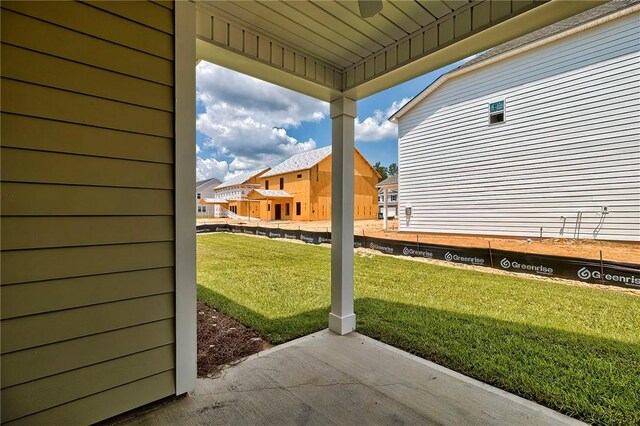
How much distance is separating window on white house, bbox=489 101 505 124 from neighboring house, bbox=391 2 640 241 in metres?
0.03

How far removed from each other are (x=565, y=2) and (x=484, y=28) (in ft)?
1.28

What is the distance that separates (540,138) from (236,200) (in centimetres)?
2147

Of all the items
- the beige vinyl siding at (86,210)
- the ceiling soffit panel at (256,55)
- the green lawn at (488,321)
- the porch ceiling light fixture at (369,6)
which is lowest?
the green lawn at (488,321)

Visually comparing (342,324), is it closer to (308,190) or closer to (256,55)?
(256,55)

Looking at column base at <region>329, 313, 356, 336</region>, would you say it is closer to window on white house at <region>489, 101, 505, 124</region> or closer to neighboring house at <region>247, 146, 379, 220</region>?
window on white house at <region>489, 101, 505, 124</region>

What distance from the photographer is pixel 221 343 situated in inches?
104

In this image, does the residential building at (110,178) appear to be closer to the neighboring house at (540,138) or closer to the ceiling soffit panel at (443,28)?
the ceiling soffit panel at (443,28)

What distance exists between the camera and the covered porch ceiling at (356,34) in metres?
1.79

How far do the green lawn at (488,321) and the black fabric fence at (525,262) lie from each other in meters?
0.52

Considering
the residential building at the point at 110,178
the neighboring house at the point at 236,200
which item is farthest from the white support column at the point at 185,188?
the neighboring house at the point at 236,200

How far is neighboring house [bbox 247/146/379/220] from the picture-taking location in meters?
20.9

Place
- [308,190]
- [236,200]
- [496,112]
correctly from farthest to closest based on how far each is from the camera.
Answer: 1. [236,200]
2. [308,190]
3. [496,112]

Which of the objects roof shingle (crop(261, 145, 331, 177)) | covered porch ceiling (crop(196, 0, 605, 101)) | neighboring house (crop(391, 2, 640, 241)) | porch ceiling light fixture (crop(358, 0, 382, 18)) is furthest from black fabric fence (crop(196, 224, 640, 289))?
roof shingle (crop(261, 145, 331, 177))

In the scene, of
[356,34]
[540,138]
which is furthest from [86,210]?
[540,138]
